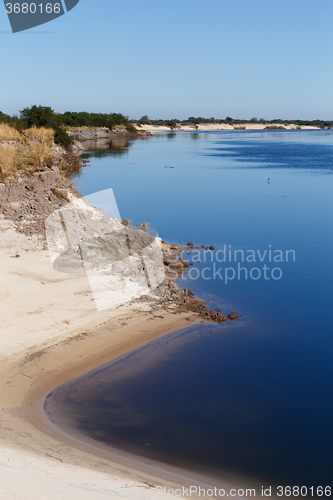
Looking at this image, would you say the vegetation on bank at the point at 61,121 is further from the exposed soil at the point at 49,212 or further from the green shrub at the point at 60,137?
the exposed soil at the point at 49,212

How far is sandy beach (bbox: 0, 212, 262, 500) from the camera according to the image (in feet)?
15.3

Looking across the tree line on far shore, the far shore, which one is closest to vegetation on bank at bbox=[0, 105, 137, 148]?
the tree line on far shore

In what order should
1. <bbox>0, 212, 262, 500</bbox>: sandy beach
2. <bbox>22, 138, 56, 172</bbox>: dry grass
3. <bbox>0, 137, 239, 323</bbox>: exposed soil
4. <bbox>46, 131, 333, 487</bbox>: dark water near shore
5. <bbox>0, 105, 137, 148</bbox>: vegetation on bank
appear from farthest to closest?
1. <bbox>0, 105, 137, 148</bbox>: vegetation on bank
2. <bbox>22, 138, 56, 172</bbox>: dry grass
3. <bbox>0, 137, 239, 323</bbox>: exposed soil
4. <bbox>46, 131, 333, 487</bbox>: dark water near shore
5. <bbox>0, 212, 262, 500</bbox>: sandy beach

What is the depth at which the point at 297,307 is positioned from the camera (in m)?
10.9

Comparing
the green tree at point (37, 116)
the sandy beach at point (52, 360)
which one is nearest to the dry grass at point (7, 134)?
the sandy beach at point (52, 360)

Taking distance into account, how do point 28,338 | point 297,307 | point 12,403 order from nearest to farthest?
1. point 12,403
2. point 28,338
3. point 297,307

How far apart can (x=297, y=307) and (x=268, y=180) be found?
23238mm

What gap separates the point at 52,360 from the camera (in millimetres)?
7918

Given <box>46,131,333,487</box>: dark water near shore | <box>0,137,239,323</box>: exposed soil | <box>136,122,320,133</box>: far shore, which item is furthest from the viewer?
<box>136,122,320,133</box>: far shore

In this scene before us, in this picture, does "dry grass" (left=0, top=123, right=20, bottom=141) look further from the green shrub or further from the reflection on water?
the reflection on water

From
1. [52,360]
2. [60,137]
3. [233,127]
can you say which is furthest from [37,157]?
[233,127]

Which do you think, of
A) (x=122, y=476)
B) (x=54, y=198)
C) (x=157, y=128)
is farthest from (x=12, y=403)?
(x=157, y=128)

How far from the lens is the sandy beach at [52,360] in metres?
4.68

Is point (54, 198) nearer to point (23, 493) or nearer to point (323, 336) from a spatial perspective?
point (323, 336)
